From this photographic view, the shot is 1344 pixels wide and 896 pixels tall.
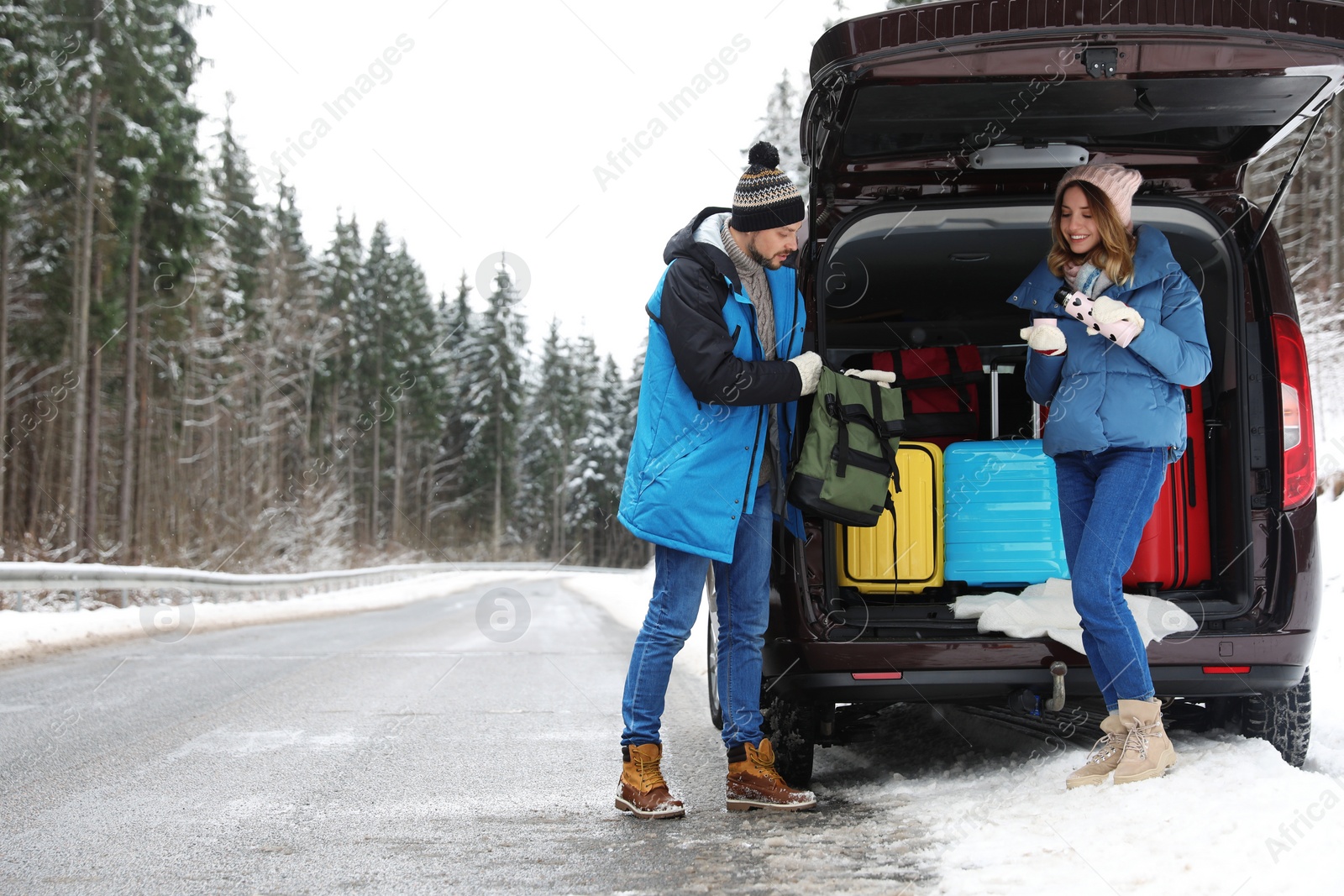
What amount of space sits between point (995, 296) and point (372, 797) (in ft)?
12.8

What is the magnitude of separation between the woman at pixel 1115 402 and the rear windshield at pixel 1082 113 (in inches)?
9.2

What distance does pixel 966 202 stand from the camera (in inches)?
157

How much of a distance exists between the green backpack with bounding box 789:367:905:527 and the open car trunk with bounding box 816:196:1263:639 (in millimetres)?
208

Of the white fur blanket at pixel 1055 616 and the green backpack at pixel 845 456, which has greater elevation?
the green backpack at pixel 845 456

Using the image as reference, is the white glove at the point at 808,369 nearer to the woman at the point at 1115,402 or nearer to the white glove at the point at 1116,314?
the woman at the point at 1115,402

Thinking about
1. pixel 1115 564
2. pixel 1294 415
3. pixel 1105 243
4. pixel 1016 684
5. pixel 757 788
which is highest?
pixel 1105 243

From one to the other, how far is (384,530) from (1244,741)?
201ft

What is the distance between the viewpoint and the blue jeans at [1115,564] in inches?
132

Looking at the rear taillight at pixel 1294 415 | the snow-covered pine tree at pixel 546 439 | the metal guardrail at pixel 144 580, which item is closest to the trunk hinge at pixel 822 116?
the rear taillight at pixel 1294 415

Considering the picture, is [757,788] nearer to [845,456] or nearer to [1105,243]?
[845,456]

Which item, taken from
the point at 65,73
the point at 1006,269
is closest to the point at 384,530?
the point at 65,73

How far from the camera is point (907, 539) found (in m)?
Answer: 4.36

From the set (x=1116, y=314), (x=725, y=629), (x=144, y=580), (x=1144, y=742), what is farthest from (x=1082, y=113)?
(x=144, y=580)

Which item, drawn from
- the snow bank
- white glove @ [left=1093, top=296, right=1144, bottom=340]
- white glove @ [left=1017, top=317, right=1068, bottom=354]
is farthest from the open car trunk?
the snow bank
